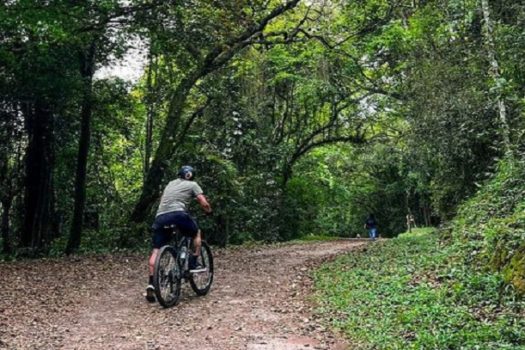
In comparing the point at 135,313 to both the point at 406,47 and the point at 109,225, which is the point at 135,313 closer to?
the point at 109,225

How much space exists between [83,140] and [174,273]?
7958mm

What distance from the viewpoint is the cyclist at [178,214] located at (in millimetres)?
7355

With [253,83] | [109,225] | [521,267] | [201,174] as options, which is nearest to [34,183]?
[109,225]

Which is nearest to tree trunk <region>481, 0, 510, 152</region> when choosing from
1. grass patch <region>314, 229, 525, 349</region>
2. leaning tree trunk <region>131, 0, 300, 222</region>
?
grass patch <region>314, 229, 525, 349</region>

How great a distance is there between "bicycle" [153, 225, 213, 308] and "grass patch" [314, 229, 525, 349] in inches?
71.1

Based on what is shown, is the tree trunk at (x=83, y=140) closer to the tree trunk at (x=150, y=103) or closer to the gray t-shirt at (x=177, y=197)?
the tree trunk at (x=150, y=103)

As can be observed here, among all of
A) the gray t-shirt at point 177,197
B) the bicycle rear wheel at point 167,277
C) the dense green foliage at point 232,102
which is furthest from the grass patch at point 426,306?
the dense green foliage at point 232,102

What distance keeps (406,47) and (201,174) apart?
24.1 feet

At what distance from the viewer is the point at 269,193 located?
1953 cm

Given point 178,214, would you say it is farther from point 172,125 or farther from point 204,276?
point 172,125

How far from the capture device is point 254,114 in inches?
733

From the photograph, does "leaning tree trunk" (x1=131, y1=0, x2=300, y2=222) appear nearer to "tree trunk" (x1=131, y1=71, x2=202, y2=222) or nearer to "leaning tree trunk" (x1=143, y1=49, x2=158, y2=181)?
"tree trunk" (x1=131, y1=71, x2=202, y2=222)

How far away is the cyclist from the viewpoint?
736cm

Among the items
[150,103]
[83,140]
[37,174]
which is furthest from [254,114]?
[37,174]
